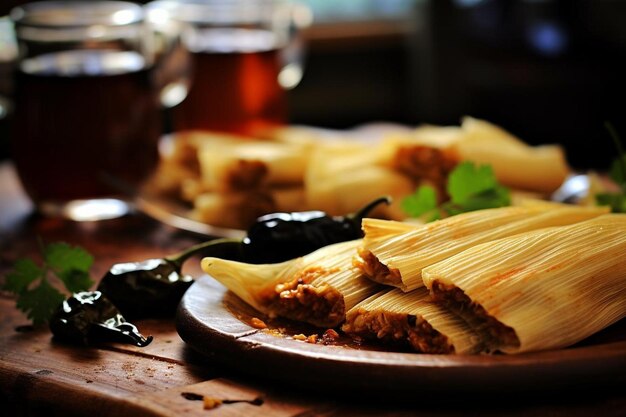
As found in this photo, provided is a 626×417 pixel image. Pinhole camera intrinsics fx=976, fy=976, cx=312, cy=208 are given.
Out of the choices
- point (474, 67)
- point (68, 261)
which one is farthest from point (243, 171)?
point (474, 67)

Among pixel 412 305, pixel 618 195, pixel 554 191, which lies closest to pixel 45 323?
pixel 412 305

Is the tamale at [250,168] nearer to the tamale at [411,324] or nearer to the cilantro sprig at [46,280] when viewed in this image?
the cilantro sprig at [46,280]

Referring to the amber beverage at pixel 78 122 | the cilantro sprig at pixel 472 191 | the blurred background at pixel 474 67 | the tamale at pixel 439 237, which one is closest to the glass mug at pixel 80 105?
the amber beverage at pixel 78 122

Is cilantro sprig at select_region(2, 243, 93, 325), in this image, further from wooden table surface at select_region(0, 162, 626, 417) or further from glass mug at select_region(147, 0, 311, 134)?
glass mug at select_region(147, 0, 311, 134)

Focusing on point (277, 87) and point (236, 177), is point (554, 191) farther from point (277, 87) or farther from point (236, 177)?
point (277, 87)

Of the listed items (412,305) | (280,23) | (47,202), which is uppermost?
(280,23)

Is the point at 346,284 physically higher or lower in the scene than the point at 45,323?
higher

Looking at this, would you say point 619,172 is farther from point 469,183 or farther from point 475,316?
point 475,316
